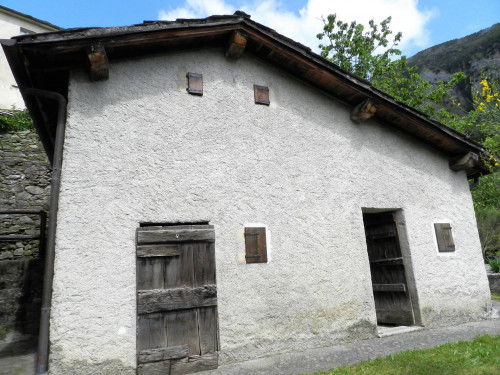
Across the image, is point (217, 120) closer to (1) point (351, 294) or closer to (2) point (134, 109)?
(2) point (134, 109)

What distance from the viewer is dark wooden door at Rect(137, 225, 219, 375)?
4.30m

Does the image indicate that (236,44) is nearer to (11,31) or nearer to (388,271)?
(388,271)

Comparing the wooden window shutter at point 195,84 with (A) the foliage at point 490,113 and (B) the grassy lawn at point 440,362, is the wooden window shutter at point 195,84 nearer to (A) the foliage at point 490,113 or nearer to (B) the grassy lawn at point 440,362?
(B) the grassy lawn at point 440,362

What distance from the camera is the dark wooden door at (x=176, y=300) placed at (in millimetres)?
4297

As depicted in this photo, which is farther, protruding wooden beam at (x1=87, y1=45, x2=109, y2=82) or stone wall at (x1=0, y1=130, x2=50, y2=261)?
stone wall at (x1=0, y1=130, x2=50, y2=261)

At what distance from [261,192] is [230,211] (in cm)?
63

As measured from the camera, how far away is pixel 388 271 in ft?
22.3

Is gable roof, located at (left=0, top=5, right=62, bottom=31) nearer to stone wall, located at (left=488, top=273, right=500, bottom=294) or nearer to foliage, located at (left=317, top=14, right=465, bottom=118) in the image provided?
foliage, located at (left=317, top=14, right=465, bottom=118)

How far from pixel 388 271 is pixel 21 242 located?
27.6 feet

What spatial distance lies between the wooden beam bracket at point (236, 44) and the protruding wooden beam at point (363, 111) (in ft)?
7.90

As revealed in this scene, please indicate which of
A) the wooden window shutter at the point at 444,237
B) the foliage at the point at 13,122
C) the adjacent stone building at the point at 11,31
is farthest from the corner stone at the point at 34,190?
the wooden window shutter at the point at 444,237

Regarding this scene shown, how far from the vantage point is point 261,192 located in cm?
545

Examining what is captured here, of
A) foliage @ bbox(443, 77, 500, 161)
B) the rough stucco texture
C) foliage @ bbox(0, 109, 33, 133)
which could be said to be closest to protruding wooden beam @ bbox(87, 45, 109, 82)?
the rough stucco texture

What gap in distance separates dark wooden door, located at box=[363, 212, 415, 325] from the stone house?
0.03 metres
